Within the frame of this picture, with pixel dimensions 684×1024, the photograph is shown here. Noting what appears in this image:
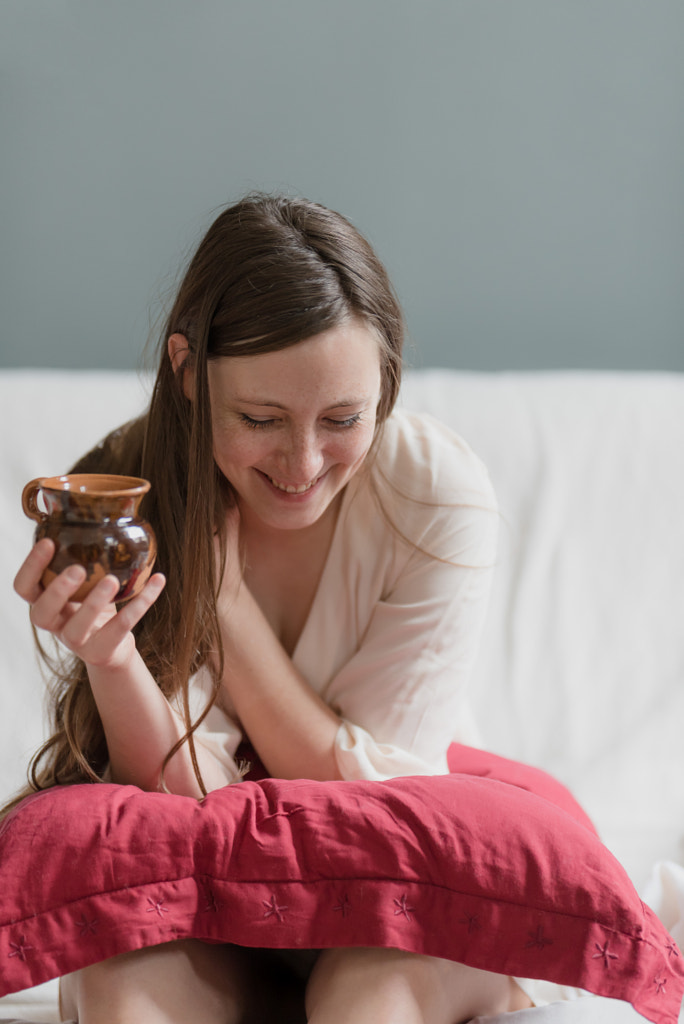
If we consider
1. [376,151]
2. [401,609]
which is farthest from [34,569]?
[376,151]

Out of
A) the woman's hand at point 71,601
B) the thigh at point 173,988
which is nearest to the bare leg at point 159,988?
the thigh at point 173,988

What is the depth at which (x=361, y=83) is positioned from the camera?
2320 mm

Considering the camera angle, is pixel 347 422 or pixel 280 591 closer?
pixel 347 422

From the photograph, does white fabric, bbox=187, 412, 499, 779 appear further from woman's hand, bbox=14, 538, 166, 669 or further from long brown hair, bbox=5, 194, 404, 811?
woman's hand, bbox=14, 538, 166, 669

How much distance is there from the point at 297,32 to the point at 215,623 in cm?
161

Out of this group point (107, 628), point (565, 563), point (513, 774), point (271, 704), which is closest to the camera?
point (107, 628)

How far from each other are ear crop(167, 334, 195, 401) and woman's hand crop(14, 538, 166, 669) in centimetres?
29

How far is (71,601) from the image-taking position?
0.96 metres

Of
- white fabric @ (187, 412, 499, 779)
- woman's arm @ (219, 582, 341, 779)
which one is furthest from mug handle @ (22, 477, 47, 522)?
white fabric @ (187, 412, 499, 779)

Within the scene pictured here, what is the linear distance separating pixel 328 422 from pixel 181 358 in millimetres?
207

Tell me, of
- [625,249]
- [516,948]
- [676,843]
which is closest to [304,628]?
[516,948]

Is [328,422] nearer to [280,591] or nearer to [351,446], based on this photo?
[351,446]

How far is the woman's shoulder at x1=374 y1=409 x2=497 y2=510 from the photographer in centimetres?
136

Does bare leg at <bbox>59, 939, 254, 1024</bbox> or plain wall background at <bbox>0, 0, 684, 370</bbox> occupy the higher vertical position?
plain wall background at <bbox>0, 0, 684, 370</bbox>
